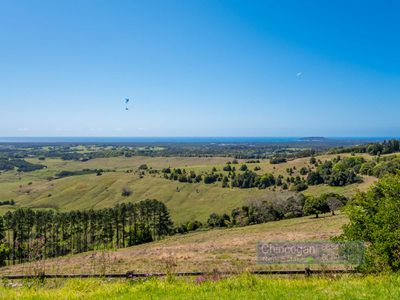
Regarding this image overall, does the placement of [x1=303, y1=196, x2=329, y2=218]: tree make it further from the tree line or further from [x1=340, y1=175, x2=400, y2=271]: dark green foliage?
[x1=340, y1=175, x2=400, y2=271]: dark green foliage

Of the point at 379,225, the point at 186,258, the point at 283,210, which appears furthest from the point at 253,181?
the point at 379,225

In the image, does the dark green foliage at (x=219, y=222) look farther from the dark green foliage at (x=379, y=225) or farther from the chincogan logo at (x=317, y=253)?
the dark green foliage at (x=379, y=225)

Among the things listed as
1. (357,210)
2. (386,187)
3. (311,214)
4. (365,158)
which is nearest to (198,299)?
(357,210)

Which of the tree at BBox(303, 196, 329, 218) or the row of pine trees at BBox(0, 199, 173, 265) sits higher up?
the tree at BBox(303, 196, 329, 218)

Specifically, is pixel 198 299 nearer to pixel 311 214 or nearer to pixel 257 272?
pixel 257 272

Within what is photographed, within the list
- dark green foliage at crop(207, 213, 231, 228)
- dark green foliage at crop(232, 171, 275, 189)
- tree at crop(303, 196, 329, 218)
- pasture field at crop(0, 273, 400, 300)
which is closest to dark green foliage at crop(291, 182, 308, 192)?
dark green foliage at crop(232, 171, 275, 189)

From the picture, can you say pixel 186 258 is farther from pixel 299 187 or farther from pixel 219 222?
pixel 299 187

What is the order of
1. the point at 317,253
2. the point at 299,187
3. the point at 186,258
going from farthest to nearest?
1. the point at 299,187
2. the point at 186,258
3. the point at 317,253
